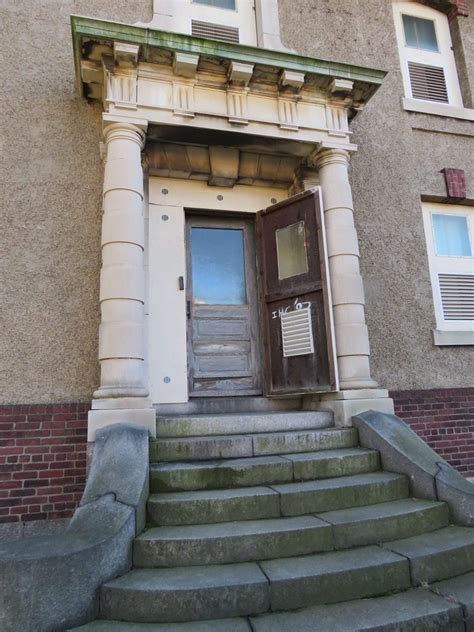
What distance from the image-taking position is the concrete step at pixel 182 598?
2277 mm

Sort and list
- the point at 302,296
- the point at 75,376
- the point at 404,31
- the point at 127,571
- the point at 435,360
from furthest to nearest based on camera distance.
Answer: the point at 404,31 → the point at 435,360 → the point at 302,296 → the point at 75,376 → the point at 127,571

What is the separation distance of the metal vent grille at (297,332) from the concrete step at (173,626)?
9.12ft

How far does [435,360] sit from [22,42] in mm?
6044

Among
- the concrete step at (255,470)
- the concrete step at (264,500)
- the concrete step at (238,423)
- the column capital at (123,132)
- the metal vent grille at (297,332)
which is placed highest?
the column capital at (123,132)

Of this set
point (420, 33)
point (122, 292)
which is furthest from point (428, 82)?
point (122, 292)

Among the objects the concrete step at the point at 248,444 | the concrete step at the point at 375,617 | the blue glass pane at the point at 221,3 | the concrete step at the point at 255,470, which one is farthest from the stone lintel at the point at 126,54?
the concrete step at the point at 375,617

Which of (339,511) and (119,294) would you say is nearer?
(339,511)

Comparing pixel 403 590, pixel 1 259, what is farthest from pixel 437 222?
pixel 1 259

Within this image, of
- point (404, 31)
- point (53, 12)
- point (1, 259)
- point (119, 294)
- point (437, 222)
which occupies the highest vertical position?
point (404, 31)

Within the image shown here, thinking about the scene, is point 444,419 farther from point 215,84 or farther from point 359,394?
point 215,84

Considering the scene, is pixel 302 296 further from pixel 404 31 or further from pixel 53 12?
pixel 404 31

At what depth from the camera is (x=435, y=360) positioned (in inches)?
215

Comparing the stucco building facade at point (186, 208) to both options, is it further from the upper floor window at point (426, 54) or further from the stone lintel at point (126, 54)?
the upper floor window at point (426, 54)

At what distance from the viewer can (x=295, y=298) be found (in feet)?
15.9
